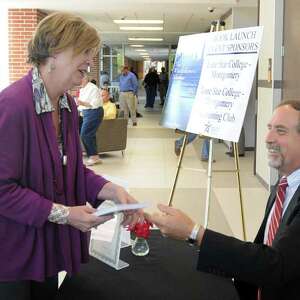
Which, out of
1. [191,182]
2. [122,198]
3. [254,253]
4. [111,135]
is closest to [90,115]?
[111,135]

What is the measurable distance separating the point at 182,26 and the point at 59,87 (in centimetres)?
1203

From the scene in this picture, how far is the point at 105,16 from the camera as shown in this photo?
36.4ft

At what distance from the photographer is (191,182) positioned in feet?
20.6

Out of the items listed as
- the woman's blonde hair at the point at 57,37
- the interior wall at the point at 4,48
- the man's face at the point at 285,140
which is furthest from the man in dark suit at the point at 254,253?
the interior wall at the point at 4,48

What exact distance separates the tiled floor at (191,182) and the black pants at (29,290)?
2.70 m

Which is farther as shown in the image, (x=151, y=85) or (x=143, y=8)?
(x=151, y=85)

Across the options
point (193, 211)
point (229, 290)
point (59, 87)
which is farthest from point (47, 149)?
point (193, 211)

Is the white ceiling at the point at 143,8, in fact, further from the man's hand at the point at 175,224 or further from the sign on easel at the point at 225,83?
the man's hand at the point at 175,224

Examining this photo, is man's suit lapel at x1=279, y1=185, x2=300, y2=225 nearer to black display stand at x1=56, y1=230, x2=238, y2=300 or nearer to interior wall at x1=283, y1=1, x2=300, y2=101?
→ black display stand at x1=56, y1=230, x2=238, y2=300

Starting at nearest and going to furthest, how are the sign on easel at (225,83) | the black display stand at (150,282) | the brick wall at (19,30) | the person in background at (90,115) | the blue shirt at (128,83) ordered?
1. the black display stand at (150,282)
2. the sign on easel at (225,83)
3. the person in background at (90,115)
4. the brick wall at (19,30)
5. the blue shirt at (128,83)

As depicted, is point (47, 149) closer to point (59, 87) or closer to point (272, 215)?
point (59, 87)

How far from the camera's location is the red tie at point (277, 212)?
5.55 ft

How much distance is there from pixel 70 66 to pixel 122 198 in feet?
1.73

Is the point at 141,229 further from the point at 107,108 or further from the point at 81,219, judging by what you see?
the point at 107,108
